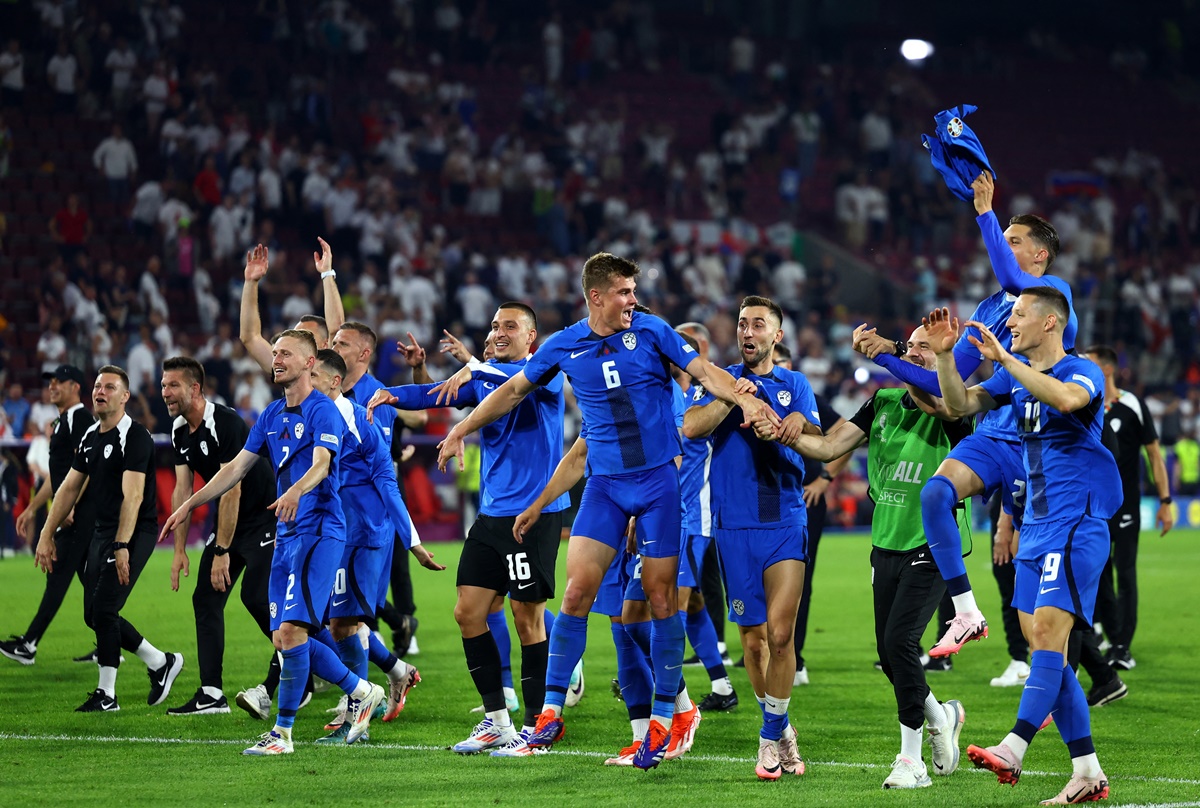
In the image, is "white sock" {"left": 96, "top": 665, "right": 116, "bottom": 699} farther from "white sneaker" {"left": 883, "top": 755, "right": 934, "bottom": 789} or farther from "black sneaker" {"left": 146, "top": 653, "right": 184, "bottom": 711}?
"white sneaker" {"left": 883, "top": 755, "right": 934, "bottom": 789}

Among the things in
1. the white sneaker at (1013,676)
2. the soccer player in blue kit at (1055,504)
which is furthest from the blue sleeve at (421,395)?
the white sneaker at (1013,676)

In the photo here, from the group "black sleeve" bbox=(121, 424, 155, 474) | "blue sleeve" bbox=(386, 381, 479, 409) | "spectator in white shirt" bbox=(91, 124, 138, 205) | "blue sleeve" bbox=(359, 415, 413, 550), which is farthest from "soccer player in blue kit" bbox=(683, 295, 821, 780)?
"spectator in white shirt" bbox=(91, 124, 138, 205)

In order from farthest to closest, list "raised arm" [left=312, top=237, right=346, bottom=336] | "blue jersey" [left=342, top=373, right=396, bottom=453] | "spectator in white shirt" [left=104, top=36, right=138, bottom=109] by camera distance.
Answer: "spectator in white shirt" [left=104, top=36, right=138, bottom=109] < "raised arm" [left=312, top=237, right=346, bottom=336] < "blue jersey" [left=342, top=373, right=396, bottom=453]

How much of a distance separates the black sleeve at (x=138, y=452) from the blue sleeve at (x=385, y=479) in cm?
171

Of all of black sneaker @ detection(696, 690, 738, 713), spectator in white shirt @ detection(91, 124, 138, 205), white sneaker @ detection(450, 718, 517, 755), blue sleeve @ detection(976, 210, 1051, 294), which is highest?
spectator in white shirt @ detection(91, 124, 138, 205)

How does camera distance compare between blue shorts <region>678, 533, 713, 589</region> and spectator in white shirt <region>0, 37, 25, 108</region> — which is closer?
blue shorts <region>678, 533, 713, 589</region>

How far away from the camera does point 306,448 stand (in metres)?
8.50

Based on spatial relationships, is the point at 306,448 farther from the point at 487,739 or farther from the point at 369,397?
the point at 487,739

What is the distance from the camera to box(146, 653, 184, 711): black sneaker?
986cm

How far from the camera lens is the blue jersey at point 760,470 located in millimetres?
7719

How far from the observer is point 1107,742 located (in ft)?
28.3

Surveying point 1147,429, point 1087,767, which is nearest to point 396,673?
point 1087,767

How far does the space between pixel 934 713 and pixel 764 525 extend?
1.28 m

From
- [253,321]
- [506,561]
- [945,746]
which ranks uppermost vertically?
[253,321]
